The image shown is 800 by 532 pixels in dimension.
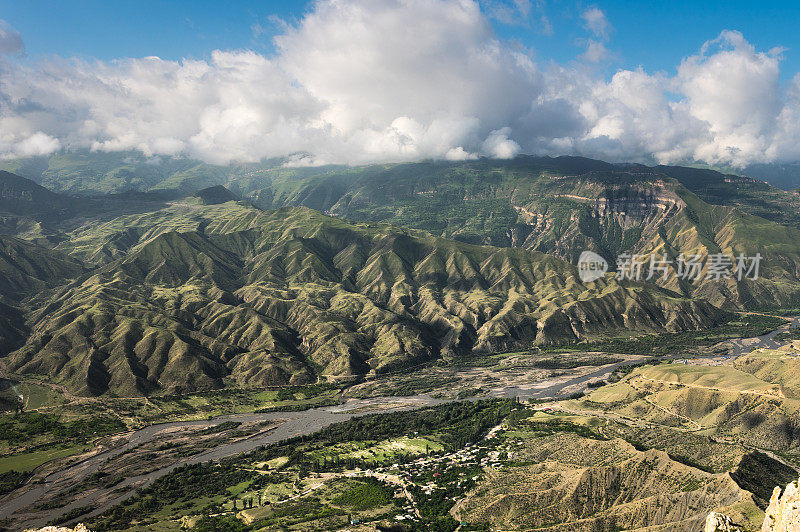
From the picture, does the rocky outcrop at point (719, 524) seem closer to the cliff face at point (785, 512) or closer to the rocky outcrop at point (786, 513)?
the cliff face at point (785, 512)

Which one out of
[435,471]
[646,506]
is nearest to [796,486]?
[646,506]

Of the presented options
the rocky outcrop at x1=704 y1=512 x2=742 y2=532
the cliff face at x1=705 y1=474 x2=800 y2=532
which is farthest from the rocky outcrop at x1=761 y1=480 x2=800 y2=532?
the rocky outcrop at x1=704 y1=512 x2=742 y2=532

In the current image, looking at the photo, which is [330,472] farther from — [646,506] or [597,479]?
[646,506]

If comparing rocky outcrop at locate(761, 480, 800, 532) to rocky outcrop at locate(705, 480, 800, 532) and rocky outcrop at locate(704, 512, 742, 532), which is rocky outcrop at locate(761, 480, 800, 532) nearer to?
rocky outcrop at locate(705, 480, 800, 532)

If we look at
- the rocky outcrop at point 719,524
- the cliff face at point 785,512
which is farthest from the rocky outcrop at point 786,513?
the rocky outcrop at point 719,524

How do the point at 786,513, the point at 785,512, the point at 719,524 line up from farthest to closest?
the point at 719,524 < the point at 785,512 < the point at 786,513

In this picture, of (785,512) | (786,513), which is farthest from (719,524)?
(786,513)

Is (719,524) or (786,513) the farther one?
(719,524)

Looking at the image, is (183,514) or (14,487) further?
(14,487)

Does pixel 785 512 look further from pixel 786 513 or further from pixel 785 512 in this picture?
pixel 786 513
